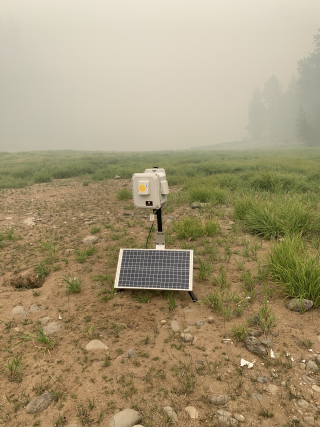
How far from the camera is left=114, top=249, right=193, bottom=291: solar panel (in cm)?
347

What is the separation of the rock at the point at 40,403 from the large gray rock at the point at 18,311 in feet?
4.44

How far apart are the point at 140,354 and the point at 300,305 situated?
75.3 inches

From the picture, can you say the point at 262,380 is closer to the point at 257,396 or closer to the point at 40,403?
the point at 257,396

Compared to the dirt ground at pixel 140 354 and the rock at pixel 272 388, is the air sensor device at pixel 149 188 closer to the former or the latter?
the dirt ground at pixel 140 354

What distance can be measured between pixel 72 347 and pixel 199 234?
3.41m

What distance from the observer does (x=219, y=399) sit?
6.77 ft

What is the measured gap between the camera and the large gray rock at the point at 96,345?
2.69 meters

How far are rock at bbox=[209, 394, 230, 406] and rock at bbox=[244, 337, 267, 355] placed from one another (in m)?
0.59

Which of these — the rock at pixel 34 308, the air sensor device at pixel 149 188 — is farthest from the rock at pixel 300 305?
the rock at pixel 34 308

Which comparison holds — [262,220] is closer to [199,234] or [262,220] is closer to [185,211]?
[199,234]

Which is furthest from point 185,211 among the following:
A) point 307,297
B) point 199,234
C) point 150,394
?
point 150,394

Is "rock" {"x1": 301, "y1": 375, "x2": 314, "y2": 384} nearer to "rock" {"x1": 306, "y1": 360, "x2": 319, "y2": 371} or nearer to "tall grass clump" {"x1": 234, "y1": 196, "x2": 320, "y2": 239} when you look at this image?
"rock" {"x1": 306, "y1": 360, "x2": 319, "y2": 371}

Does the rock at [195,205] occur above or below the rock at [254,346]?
above

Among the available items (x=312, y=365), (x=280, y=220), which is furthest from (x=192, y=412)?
(x=280, y=220)
